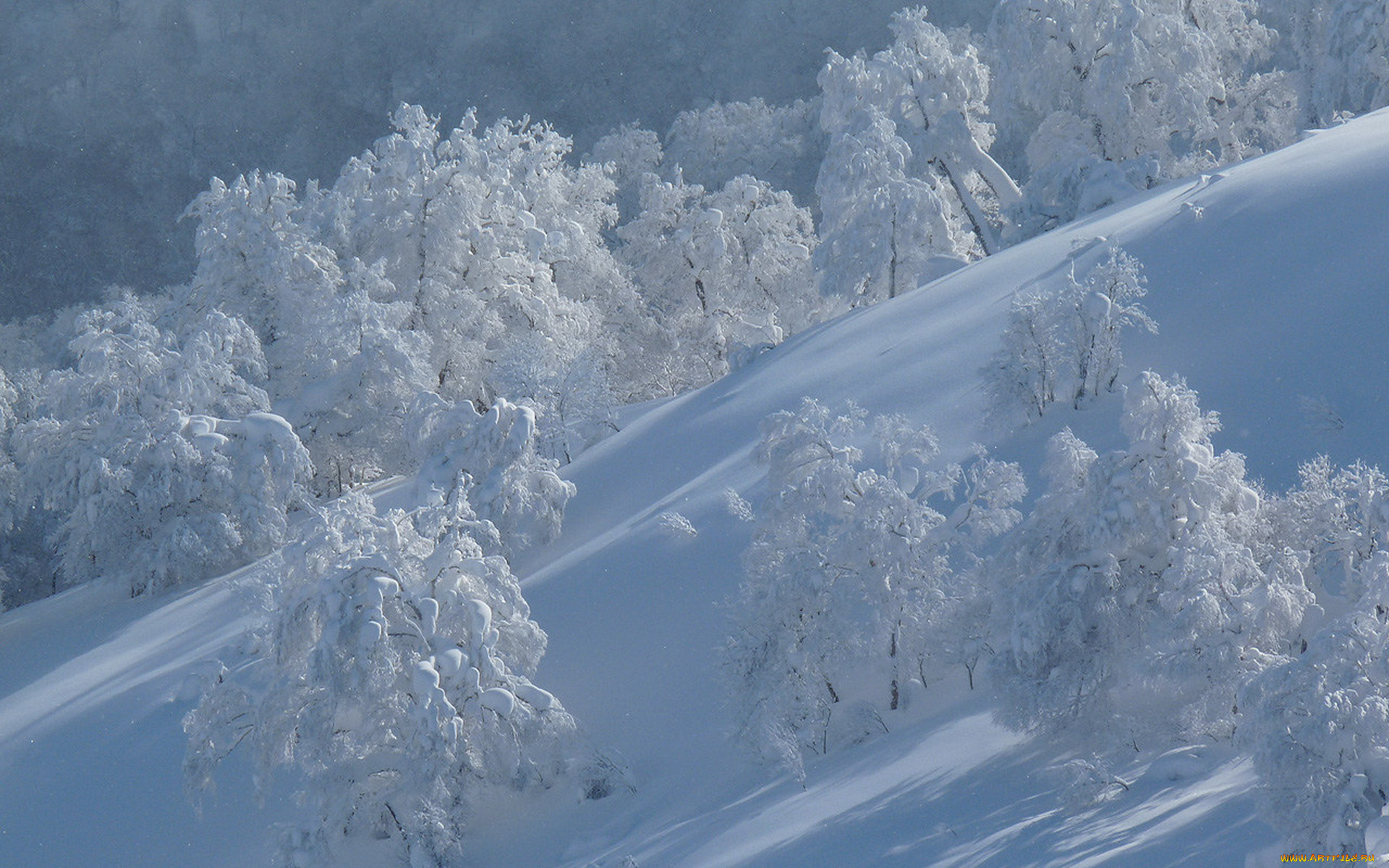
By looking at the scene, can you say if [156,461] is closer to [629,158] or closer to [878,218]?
[878,218]

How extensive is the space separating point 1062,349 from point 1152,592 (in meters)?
5.19

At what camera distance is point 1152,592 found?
10969 millimetres

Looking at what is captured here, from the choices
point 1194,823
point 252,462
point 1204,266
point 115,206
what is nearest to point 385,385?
point 252,462

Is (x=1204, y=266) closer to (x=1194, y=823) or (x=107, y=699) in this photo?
(x=1194, y=823)

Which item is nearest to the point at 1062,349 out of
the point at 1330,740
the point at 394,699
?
the point at 1330,740

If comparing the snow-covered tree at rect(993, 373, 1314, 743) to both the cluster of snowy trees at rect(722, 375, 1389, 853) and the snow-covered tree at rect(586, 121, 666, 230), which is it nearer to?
the cluster of snowy trees at rect(722, 375, 1389, 853)

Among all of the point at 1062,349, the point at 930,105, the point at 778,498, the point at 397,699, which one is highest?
the point at 930,105

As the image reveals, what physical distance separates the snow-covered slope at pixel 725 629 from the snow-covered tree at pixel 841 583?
528mm

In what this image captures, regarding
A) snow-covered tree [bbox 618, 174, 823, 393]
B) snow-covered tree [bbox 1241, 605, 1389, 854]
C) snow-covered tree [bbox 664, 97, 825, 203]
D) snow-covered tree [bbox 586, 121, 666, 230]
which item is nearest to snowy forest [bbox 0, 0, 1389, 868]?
snow-covered tree [bbox 1241, 605, 1389, 854]

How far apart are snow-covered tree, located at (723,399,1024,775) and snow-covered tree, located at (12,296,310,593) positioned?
14.3 m

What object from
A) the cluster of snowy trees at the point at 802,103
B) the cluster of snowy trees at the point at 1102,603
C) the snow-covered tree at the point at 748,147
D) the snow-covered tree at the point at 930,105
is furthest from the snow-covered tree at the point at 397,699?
the snow-covered tree at the point at 748,147

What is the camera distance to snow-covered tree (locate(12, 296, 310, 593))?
24.5m

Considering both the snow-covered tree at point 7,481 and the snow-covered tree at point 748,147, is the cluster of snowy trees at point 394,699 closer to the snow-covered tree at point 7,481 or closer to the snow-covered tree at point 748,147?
the snow-covered tree at point 7,481

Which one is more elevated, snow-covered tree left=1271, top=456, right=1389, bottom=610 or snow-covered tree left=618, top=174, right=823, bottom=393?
snow-covered tree left=618, top=174, right=823, bottom=393
